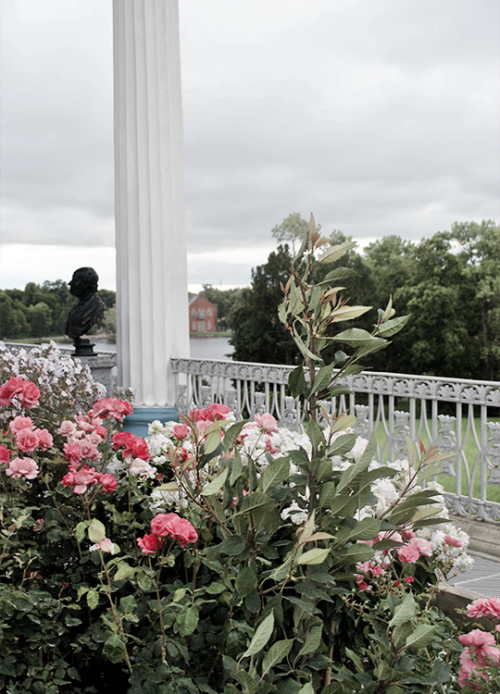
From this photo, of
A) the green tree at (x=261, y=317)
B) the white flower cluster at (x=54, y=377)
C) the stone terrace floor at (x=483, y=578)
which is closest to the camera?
the stone terrace floor at (x=483, y=578)

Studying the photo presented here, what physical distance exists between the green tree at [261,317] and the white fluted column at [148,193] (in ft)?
75.2

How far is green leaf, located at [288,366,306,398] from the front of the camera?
1.25 m

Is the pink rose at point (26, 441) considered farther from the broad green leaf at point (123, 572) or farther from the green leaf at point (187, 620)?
the green leaf at point (187, 620)

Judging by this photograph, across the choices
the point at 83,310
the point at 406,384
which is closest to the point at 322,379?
the point at 406,384

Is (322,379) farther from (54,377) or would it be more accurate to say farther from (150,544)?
(54,377)

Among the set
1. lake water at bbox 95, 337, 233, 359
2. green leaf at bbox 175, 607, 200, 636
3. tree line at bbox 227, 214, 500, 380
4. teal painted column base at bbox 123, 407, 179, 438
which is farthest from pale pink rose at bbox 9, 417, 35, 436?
tree line at bbox 227, 214, 500, 380

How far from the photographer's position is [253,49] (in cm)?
4162

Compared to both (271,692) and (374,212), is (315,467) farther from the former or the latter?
(374,212)

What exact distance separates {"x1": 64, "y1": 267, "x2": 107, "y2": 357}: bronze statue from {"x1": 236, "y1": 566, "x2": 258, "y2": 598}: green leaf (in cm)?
583

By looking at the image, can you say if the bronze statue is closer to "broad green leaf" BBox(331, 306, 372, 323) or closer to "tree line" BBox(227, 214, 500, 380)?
"broad green leaf" BBox(331, 306, 372, 323)

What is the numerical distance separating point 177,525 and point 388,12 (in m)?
55.0

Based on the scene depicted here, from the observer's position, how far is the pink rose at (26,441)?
5.77 feet

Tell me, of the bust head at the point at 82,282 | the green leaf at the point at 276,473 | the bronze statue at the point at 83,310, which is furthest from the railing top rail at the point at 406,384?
the green leaf at the point at 276,473

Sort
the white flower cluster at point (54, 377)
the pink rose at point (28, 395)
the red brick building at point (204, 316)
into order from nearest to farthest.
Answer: the pink rose at point (28, 395) < the white flower cluster at point (54, 377) < the red brick building at point (204, 316)
